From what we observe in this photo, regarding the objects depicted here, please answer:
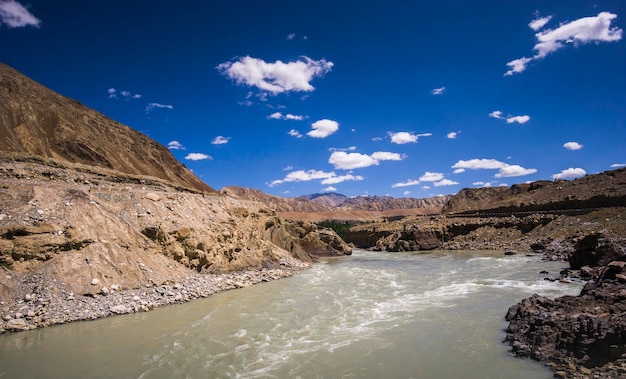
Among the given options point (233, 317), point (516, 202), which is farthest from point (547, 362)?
point (516, 202)

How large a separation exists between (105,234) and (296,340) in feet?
35.1

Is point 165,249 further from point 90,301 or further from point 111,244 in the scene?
point 90,301

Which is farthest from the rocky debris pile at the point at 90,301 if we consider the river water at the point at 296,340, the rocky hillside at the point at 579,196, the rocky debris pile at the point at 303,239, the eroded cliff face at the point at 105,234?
the rocky hillside at the point at 579,196

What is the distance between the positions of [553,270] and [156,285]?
23.3 meters

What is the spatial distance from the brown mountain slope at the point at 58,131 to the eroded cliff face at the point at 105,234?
2139 cm

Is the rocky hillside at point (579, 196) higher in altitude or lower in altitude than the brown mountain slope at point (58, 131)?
lower

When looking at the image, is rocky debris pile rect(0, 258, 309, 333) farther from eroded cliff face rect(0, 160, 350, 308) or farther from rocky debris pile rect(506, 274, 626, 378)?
rocky debris pile rect(506, 274, 626, 378)

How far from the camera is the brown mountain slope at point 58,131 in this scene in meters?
39.0

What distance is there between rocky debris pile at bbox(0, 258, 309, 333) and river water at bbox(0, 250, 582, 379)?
1.58 feet

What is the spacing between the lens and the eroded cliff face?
1345 centimetres

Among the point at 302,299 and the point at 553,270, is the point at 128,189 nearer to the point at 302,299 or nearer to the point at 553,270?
the point at 302,299

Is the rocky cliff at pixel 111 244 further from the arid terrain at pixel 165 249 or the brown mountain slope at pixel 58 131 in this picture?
the brown mountain slope at pixel 58 131

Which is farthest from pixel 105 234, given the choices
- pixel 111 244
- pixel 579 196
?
pixel 579 196

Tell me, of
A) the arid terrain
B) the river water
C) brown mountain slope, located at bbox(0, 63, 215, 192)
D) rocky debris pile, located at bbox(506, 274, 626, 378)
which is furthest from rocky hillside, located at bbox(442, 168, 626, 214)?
brown mountain slope, located at bbox(0, 63, 215, 192)
